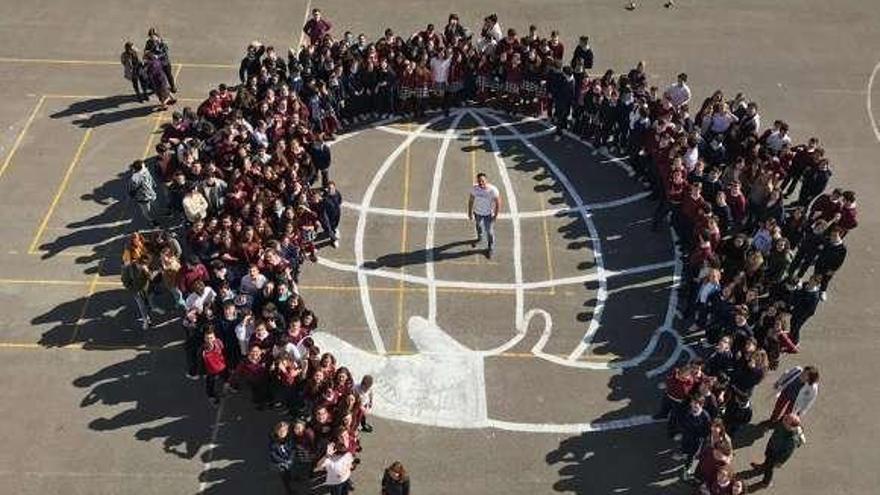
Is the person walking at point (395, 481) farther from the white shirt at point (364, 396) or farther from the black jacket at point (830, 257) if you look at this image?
the black jacket at point (830, 257)

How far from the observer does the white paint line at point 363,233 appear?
1686 cm

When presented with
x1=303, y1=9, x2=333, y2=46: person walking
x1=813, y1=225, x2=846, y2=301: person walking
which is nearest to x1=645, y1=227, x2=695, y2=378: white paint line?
x1=813, y1=225, x2=846, y2=301: person walking

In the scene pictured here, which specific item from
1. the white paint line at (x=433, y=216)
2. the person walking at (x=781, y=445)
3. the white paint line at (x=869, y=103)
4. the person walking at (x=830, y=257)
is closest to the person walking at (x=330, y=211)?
the white paint line at (x=433, y=216)

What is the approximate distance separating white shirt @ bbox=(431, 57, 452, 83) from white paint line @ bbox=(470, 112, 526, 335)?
1.38 m

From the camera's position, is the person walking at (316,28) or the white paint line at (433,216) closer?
the white paint line at (433,216)

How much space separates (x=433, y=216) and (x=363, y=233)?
67.7 inches

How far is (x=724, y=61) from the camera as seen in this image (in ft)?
86.3

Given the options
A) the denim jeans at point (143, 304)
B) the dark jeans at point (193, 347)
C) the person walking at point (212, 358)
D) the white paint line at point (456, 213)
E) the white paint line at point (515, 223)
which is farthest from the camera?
the white paint line at point (456, 213)

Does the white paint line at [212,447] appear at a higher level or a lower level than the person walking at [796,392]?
lower

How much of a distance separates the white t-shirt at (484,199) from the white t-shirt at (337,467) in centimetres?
667

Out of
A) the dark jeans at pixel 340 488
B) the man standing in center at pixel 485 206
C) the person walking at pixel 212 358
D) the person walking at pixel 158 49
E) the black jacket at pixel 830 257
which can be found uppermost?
the person walking at pixel 158 49

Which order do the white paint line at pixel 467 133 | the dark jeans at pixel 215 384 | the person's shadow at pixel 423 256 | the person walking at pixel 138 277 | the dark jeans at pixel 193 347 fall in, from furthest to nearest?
1. the white paint line at pixel 467 133
2. the person's shadow at pixel 423 256
3. the person walking at pixel 138 277
4. the dark jeans at pixel 215 384
5. the dark jeans at pixel 193 347

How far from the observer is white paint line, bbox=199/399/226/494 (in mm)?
14031

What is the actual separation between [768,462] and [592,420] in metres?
2.96
